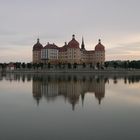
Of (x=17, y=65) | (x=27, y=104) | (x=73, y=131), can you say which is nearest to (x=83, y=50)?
(x=17, y=65)

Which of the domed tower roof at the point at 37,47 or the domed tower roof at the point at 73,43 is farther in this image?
the domed tower roof at the point at 37,47

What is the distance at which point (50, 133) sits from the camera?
8.51 metres

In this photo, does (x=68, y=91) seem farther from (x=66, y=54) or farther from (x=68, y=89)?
(x=66, y=54)

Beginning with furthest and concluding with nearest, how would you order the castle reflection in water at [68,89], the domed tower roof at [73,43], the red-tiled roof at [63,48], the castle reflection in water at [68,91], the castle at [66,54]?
the red-tiled roof at [63,48]
the castle at [66,54]
the domed tower roof at [73,43]
the castle reflection in water at [68,91]
the castle reflection in water at [68,89]

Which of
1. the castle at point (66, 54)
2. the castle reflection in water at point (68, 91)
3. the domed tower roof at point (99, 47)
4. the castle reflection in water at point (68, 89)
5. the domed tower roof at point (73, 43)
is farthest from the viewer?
A: the domed tower roof at point (99, 47)

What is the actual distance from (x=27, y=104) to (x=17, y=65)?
50.8 meters

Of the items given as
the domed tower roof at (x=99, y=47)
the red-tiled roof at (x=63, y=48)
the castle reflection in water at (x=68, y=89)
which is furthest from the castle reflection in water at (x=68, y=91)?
the domed tower roof at (x=99, y=47)

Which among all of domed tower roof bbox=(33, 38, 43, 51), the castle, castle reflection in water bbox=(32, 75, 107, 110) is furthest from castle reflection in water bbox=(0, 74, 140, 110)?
domed tower roof bbox=(33, 38, 43, 51)

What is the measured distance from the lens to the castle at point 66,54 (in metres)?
65.4

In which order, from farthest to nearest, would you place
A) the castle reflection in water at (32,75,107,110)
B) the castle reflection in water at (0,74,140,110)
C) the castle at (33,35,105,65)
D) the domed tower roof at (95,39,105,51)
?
the domed tower roof at (95,39,105,51) → the castle at (33,35,105,65) → the castle reflection in water at (32,75,107,110) → the castle reflection in water at (0,74,140,110)

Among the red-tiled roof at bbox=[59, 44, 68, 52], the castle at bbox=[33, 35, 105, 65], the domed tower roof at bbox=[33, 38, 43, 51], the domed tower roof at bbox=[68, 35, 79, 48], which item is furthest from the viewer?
the domed tower roof at bbox=[33, 38, 43, 51]

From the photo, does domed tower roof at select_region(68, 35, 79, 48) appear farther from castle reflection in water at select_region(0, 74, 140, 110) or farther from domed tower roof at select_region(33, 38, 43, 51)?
castle reflection in water at select_region(0, 74, 140, 110)

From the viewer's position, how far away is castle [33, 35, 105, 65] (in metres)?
65.4

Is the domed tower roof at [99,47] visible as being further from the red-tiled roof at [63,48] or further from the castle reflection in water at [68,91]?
the castle reflection in water at [68,91]
